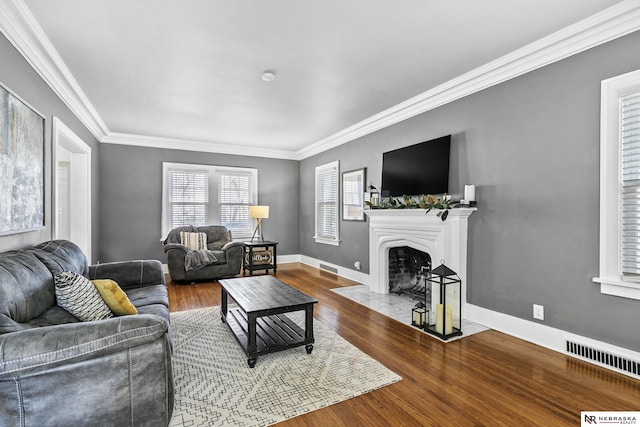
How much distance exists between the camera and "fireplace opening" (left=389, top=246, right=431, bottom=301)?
14.5ft

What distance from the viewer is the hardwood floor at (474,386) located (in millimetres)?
1845

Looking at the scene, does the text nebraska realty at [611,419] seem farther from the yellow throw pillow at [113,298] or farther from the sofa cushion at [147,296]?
the sofa cushion at [147,296]

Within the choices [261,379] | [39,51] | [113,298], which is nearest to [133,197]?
[39,51]

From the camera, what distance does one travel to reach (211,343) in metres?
2.87

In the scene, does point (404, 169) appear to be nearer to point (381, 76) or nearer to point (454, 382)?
point (381, 76)

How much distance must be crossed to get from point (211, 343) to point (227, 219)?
13.6 ft

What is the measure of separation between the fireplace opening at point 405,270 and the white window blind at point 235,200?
3.54 metres

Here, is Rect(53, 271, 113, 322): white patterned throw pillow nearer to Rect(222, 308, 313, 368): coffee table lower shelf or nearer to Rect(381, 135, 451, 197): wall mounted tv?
Rect(222, 308, 313, 368): coffee table lower shelf

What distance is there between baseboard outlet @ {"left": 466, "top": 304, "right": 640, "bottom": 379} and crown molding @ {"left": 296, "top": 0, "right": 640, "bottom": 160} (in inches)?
91.6

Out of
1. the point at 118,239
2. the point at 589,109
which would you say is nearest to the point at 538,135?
the point at 589,109

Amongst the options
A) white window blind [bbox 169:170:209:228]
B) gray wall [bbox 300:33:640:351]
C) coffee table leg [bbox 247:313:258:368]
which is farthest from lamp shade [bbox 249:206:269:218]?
coffee table leg [bbox 247:313:258:368]

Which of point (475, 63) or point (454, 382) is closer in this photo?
point (454, 382)

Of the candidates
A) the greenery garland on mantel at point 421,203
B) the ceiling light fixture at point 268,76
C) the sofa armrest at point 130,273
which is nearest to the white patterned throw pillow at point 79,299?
the sofa armrest at point 130,273

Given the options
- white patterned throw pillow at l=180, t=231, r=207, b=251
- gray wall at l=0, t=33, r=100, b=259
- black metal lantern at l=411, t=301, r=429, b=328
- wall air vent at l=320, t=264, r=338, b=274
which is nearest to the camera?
gray wall at l=0, t=33, r=100, b=259
